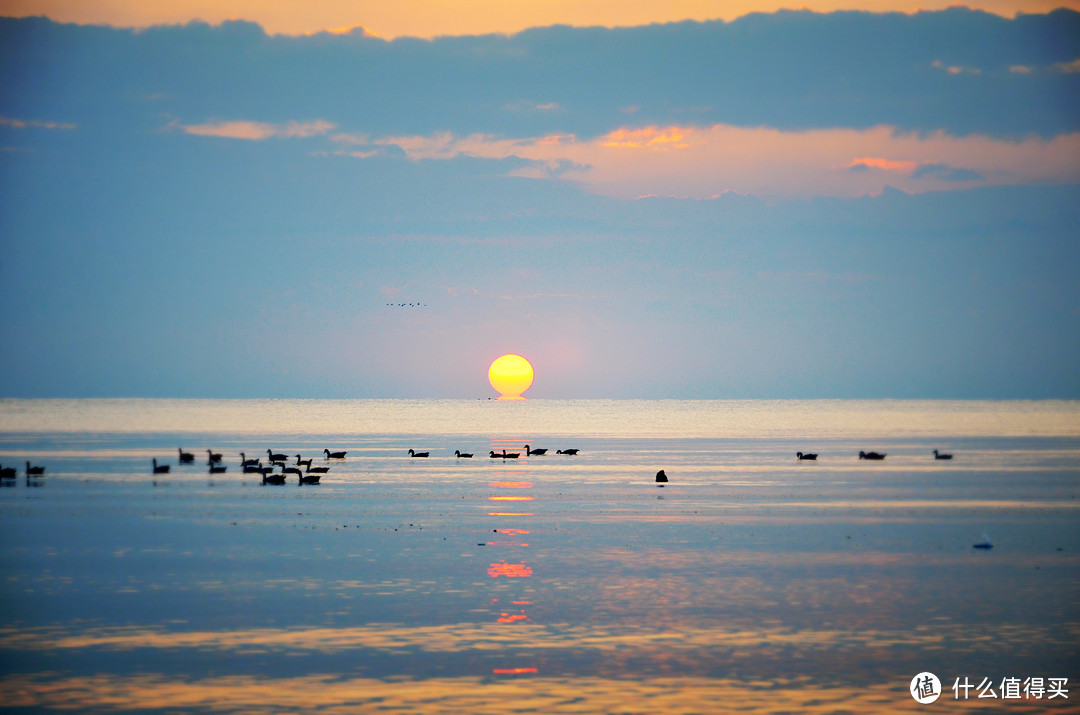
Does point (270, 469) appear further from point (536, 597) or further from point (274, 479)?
point (536, 597)

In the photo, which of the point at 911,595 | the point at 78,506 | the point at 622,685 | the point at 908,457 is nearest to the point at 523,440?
the point at 908,457

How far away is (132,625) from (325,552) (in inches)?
453

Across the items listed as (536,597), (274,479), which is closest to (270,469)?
(274,479)

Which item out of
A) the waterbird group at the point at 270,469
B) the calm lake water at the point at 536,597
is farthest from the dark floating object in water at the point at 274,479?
the calm lake water at the point at 536,597

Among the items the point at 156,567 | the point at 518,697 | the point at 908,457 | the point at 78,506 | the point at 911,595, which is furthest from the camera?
the point at 908,457

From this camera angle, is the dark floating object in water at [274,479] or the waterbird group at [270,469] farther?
the waterbird group at [270,469]

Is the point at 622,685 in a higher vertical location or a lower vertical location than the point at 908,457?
lower

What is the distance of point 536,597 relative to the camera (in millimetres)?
29328

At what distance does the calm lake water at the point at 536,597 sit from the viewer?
21094 mm

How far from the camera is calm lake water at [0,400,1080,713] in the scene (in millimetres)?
21094

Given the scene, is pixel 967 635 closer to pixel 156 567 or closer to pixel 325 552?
pixel 325 552

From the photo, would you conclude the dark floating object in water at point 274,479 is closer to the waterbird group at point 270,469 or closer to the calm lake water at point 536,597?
the waterbird group at point 270,469

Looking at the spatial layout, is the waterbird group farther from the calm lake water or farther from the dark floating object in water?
the calm lake water

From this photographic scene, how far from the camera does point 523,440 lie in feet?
423
